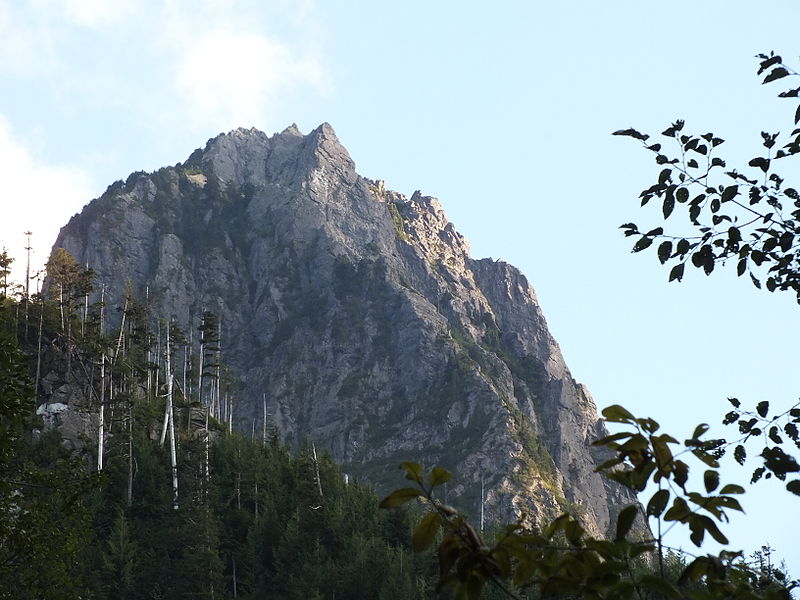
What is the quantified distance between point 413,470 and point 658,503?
3.16 feet

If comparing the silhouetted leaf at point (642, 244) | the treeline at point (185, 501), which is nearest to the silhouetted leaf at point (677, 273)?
the silhouetted leaf at point (642, 244)

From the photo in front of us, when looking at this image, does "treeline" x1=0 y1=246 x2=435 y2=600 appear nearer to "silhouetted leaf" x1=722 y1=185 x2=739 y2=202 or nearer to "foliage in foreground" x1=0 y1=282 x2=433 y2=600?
"foliage in foreground" x1=0 y1=282 x2=433 y2=600

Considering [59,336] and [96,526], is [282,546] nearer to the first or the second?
[96,526]

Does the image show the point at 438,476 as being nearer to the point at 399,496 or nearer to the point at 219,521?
the point at 399,496

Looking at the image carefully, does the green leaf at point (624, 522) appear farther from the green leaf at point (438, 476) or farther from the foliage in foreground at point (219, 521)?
the foliage in foreground at point (219, 521)

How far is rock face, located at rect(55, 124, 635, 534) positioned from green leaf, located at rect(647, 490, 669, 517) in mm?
137343

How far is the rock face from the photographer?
15312 centimetres

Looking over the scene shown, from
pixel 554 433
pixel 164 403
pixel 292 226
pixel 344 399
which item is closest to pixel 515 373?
pixel 554 433

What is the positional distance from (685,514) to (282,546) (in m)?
56.6

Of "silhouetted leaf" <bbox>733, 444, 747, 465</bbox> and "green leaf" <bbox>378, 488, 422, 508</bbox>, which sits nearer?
"green leaf" <bbox>378, 488, 422, 508</bbox>

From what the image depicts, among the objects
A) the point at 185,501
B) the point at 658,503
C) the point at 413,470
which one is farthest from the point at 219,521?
the point at 413,470

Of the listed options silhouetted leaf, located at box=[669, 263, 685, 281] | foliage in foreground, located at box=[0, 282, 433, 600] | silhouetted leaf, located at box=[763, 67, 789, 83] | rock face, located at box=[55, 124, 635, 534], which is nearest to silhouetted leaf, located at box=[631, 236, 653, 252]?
silhouetted leaf, located at box=[669, 263, 685, 281]

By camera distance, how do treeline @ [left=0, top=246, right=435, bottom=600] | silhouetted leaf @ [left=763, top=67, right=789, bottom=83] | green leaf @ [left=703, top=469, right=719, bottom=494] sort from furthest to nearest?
treeline @ [left=0, top=246, right=435, bottom=600] → silhouetted leaf @ [left=763, top=67, right=789, bottom=83] → green leaf @ [left=703, top=469, right=719, bottom=494]

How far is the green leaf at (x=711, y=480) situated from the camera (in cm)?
346
